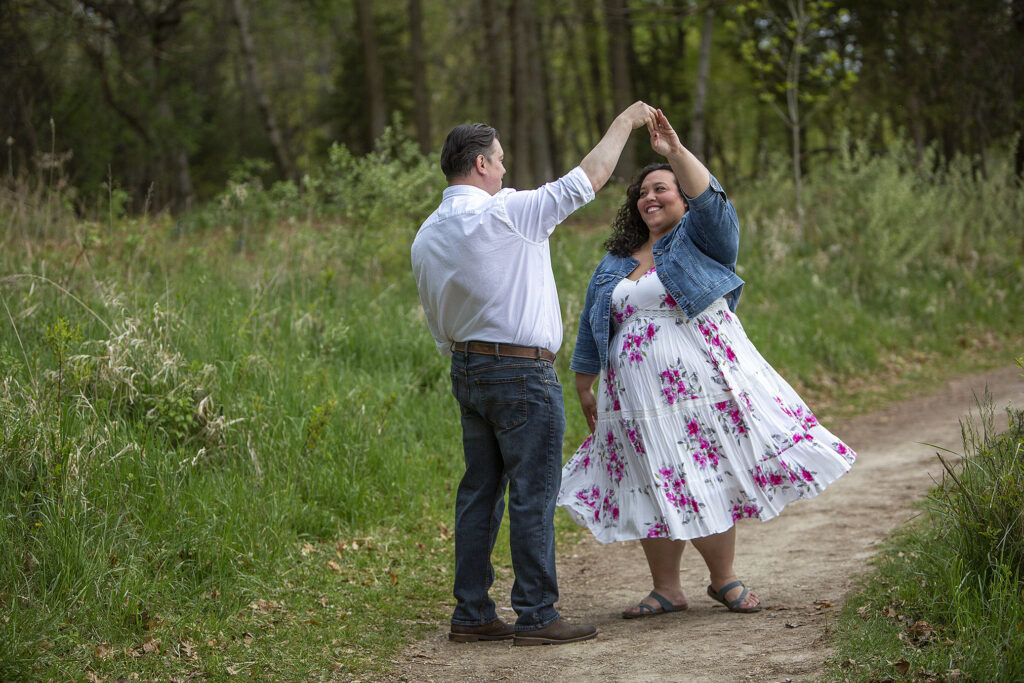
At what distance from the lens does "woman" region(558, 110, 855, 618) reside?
4277mm

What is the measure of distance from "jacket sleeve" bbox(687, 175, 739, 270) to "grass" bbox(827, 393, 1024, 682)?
4.27 ft

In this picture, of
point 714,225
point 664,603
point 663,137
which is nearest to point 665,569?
point 664,603

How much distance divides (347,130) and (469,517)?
849 inches

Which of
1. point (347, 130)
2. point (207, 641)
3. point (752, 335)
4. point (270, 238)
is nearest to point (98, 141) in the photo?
point (347, 130)

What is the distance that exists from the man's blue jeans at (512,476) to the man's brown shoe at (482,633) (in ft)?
0.09

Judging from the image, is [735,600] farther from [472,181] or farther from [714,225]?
[472,181]

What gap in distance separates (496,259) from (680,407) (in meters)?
1.18

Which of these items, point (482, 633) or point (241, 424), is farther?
point (241, 424)

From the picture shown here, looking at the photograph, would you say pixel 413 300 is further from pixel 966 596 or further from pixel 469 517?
pixel 966 596

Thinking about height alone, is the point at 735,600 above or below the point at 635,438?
below

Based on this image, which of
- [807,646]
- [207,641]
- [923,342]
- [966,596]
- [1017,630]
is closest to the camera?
[1017,630]

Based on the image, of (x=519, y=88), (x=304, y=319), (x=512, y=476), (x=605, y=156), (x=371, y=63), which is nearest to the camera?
(x=605, y=156)

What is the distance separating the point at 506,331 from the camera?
3.94 meters

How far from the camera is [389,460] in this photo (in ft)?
20.6
